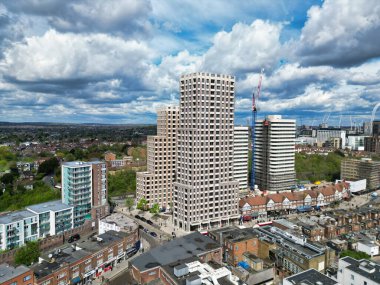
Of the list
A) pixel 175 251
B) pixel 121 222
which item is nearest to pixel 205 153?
pixel 121 222

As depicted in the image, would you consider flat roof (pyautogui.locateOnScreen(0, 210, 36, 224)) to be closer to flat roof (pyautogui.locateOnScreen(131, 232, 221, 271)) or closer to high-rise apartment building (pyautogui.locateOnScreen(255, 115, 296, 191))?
flat roof (pyautogui.locateOnScreen(131, 232, 221, 271))

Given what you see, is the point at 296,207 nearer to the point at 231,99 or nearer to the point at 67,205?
the point at 231,99

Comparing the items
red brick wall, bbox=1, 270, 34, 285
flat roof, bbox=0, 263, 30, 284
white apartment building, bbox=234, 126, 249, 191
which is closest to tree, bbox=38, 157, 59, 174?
white apartment building, bbox=234, 126, 249, 191

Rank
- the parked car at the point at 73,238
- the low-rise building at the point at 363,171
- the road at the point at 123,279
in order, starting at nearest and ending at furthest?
the road at the point at 123,279
the parked car at the point at 73,238
the low-rise building at the point at 363,171

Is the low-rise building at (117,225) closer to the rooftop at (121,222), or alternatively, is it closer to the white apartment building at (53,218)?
the rooftop at (121,222)

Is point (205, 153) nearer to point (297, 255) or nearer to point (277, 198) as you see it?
point (277, 198)

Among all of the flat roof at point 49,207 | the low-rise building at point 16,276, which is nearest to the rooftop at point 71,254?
the low-rise building at point 16,276
